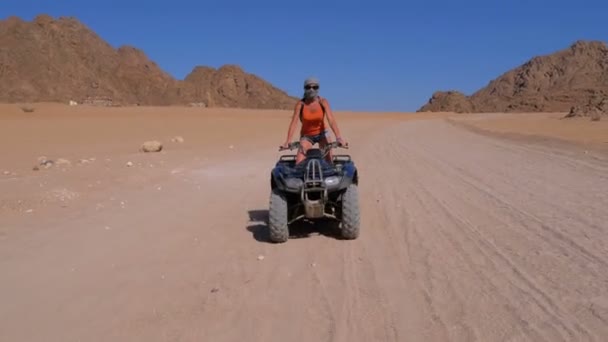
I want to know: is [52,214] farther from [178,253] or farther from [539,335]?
[539,335]

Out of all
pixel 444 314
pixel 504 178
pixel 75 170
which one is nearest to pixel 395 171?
pixel 504 178

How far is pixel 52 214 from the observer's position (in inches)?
348

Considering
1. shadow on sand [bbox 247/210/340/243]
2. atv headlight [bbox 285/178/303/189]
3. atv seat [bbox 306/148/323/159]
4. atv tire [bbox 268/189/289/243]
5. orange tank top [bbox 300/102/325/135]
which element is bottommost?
shadow on sand [bbox 247/210/340/243]

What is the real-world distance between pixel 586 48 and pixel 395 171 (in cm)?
18950

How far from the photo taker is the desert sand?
184 inches

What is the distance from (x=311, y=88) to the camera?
26.4 ft

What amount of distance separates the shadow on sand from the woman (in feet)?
2.96

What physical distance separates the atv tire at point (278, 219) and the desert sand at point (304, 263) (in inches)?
6.2

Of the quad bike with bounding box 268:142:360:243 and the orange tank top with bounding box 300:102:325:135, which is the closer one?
the quad bike with bounding box 268:142:360:243

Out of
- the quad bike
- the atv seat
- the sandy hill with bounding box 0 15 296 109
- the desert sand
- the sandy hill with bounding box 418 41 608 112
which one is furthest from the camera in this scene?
the sandy hill with bounding box 418 41 608 112

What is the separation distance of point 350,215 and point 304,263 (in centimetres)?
104

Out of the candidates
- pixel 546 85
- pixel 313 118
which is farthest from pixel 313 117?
pixel 546 85

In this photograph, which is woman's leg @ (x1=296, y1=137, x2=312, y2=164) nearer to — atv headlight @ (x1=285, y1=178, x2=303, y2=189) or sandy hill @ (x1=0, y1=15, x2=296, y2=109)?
atv headlight @ (x1=285, y1=178, x2=303, y2=189)

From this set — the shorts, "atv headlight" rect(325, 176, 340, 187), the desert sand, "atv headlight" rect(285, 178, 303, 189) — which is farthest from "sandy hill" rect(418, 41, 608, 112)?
"atv headlight" rect(285, 178, 303, 189)
